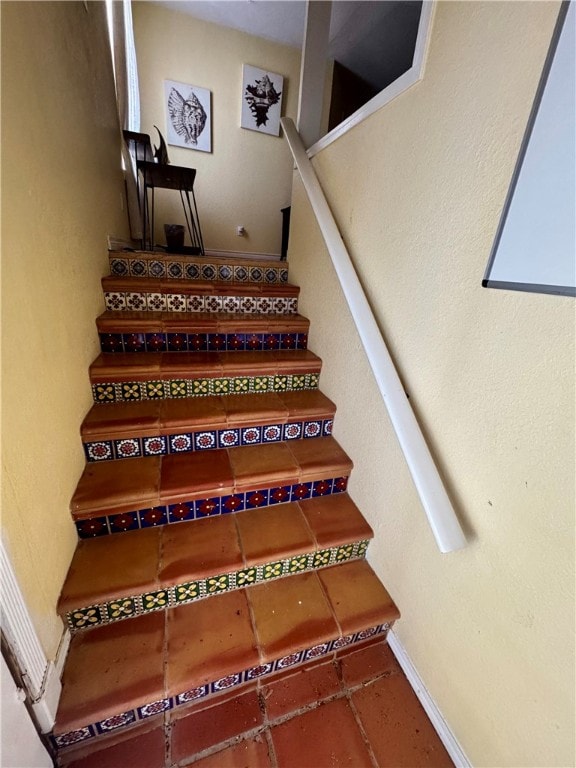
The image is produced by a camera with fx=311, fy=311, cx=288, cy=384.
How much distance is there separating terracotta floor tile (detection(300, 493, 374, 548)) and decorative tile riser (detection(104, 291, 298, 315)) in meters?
1.12

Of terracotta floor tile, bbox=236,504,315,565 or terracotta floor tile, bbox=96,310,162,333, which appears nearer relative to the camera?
terracotta floor tile, bbox=236,504,315,565

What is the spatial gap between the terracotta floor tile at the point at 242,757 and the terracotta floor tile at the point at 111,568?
445 millimetres

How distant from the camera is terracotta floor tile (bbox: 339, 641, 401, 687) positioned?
1.00 metres

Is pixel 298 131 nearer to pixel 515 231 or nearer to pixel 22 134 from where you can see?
pixel 22 134

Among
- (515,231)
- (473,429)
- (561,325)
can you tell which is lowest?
(473,429)

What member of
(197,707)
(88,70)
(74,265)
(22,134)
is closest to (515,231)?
(22,134)

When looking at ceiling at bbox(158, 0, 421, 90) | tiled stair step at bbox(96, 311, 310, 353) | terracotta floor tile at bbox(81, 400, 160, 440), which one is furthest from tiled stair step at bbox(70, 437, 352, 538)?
ceiling at bbox(158, 0, 421, 90)

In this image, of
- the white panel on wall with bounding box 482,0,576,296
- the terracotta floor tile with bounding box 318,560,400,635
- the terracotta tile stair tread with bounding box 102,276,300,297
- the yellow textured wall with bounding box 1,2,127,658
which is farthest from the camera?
the terracotta tile stair tread with bounding box 102,276,300,297

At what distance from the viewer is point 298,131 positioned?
1765mm

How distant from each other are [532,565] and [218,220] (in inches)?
140

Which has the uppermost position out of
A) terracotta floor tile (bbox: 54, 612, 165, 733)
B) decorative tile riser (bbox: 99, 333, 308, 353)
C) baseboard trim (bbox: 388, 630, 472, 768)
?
decorative tile riser (bbox: 99, 333, 308, 353)

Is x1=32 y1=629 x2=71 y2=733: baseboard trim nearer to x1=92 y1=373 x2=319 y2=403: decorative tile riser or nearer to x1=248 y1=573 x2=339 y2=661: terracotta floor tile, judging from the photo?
x1=248 y1=573 x2=339 y2=661: terracotta floor tile

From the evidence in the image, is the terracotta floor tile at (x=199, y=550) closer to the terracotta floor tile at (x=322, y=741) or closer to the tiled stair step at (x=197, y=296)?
the terracotta floor tile at (x=322, y=741)

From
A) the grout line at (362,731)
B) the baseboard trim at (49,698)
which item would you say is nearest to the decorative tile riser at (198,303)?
the baseboard trim at (49,698)
